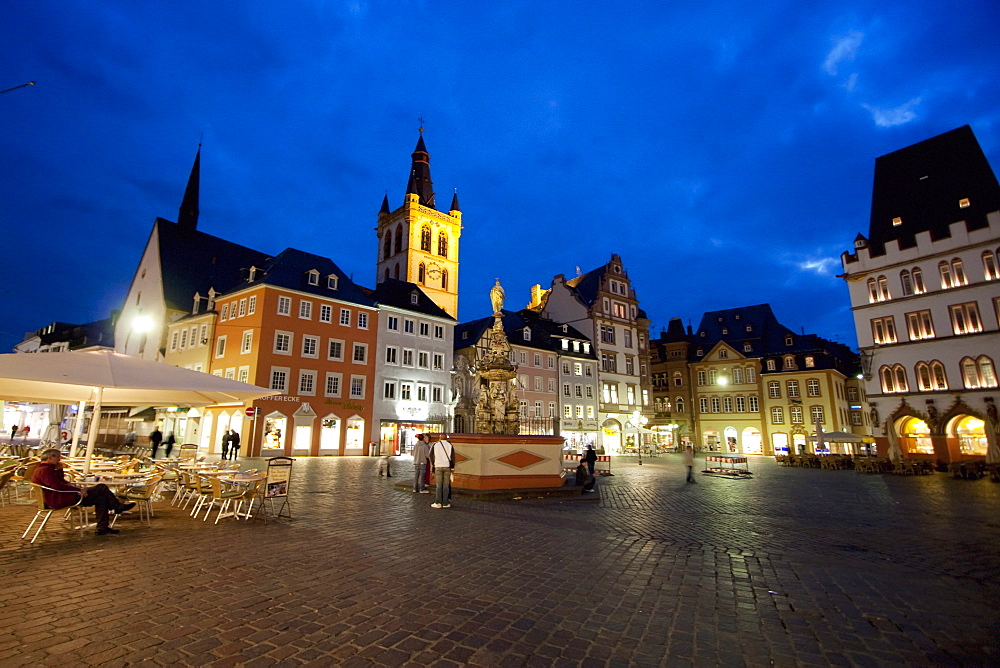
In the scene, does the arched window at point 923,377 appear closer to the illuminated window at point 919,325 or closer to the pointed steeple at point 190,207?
the illuminated window at point 919,325

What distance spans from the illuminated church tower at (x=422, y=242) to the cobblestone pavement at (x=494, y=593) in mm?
57977

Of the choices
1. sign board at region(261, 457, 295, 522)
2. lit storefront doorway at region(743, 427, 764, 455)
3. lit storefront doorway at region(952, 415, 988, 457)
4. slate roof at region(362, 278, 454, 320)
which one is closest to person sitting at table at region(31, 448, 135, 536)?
sign board at region(261, 457, 295, 522)

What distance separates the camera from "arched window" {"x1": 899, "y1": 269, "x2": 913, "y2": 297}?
32.3 m

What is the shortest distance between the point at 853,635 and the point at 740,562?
8.29 feet

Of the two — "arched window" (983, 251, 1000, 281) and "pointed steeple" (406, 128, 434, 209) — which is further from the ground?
"pointed steeple" (406, 128, 434, 209)

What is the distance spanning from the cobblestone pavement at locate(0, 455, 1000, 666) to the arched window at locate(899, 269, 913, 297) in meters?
29.0

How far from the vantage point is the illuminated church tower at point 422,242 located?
6606 centimetres

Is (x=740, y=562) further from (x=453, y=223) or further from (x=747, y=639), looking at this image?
(x=453, y=223)

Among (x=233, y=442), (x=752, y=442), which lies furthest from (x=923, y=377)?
(x=233, y=442)

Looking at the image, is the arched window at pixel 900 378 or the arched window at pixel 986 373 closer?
the arched window at pixel 986 373

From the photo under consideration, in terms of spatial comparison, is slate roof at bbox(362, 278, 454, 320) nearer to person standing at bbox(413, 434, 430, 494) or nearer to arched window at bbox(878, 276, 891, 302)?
person standing at bbox(413, 434, 430, 494)

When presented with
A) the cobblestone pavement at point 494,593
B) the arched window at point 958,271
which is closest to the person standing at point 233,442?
the cobblestone pavement at point 494,593

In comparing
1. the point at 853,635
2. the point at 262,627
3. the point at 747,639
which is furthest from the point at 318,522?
the point at 853,635

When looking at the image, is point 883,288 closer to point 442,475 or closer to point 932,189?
point 932,189
